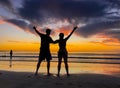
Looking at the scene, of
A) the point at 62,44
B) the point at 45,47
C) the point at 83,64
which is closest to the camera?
the point at 62,44

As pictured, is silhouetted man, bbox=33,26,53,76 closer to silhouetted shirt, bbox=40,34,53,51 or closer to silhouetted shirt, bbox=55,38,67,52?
silhouetted shirt, bbox=40,34,53,51

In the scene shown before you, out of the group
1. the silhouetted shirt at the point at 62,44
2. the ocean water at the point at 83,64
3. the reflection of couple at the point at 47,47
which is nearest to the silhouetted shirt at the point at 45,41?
the reflection of couple at the point at 47,47

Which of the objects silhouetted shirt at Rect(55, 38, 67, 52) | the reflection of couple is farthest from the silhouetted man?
silhouetted shirt at Rect(55, 38, 67, 52)

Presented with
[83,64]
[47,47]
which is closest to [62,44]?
[47,47]

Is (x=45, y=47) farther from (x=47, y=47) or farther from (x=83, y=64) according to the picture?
(x=83, y=64)

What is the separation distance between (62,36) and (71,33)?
439 millimetres

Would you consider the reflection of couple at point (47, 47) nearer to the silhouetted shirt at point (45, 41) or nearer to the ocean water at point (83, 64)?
the silhouetted shirt at point (45, 41)

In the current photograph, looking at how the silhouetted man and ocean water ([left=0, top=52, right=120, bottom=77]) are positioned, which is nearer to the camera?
the silhouetted man

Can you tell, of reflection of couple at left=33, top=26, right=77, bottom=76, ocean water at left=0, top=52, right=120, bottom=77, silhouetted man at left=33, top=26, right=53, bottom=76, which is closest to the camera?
reflection of couple at left=33, top=26, right=77, bottom=76

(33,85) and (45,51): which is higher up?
(45,51)

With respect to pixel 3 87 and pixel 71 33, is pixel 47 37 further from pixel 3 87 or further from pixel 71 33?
pixel 3 87

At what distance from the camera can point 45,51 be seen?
48.0 ft

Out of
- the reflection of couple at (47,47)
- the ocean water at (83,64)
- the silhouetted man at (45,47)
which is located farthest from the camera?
the ocean water at (83,64)

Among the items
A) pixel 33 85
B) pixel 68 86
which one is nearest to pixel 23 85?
pixel 33 85
